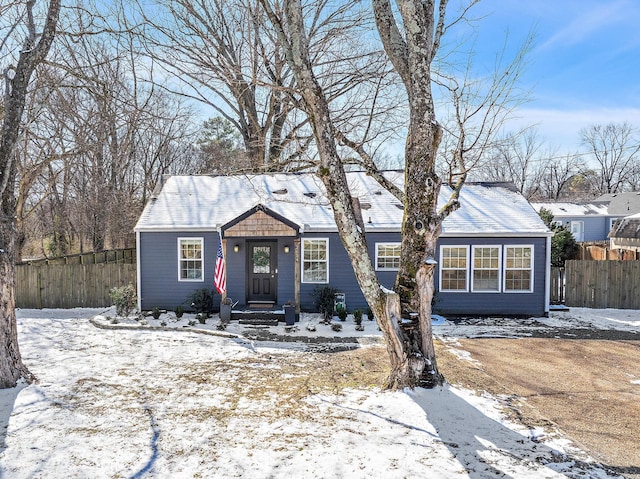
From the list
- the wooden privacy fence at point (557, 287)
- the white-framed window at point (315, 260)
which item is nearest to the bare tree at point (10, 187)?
the white-framed window at point (315, 260)

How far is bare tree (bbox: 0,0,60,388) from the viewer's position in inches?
210

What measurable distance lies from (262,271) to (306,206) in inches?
94.8

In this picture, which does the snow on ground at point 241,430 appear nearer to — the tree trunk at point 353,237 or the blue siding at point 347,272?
the tree trunk at point 353,237

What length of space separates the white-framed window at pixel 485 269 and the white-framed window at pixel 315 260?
14.0 feet

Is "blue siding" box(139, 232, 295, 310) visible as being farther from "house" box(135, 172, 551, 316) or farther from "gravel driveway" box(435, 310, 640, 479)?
"gravel driveway" box(435, 310, 640, 479)

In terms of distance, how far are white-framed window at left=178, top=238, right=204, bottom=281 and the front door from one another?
1.40m

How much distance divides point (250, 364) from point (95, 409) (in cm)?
269

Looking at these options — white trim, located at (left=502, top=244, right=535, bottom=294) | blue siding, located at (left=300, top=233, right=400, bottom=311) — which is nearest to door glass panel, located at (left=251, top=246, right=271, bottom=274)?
blue siding, located at (left=300, top=233, right=400, bottom=311)

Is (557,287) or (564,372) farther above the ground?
(557,287)

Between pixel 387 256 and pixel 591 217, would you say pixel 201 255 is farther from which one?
pixel 591 217

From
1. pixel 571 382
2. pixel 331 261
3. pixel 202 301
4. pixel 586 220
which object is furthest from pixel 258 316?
pixel 586 220

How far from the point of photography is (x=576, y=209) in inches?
1277

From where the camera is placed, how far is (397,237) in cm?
1174

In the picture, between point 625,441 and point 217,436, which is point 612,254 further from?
point 217,436
